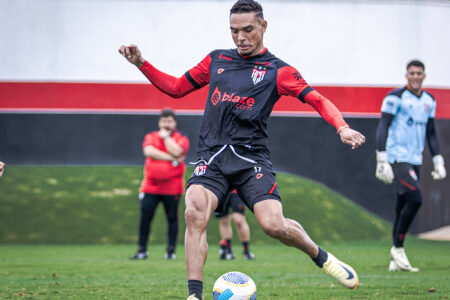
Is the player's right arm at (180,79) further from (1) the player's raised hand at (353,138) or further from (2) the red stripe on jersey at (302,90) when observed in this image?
(1) the player's raised hand at (353,138)

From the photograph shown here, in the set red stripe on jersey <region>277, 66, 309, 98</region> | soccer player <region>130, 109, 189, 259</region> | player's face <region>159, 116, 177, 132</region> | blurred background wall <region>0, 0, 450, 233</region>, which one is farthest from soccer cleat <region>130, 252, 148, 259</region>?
blurred background wall <region>0, 0, 450, 233</region>

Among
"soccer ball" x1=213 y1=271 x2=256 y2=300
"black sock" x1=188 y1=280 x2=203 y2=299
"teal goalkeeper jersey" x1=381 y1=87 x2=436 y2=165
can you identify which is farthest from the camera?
"teal goalkeeper jersey" x1=381 y1=87 x2=436 y2=165

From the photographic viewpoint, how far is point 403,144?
8086 millimetres

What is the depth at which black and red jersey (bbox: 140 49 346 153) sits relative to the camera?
185 inches

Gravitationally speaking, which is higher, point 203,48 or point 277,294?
point 203,48

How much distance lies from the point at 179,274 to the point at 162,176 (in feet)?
7.60

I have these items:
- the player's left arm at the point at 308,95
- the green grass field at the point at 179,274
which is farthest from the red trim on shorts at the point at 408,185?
the player's left arm at the point at 308,95

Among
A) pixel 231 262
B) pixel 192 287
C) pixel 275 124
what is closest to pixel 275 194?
pixel 192 287

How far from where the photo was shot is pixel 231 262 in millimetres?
9109

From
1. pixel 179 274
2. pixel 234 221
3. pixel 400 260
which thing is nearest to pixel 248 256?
pixel 234 221

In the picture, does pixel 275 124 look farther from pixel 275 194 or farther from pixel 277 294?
pixel 275 194

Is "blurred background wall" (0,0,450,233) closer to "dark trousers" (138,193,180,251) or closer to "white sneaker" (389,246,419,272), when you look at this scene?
"dark trousers" (138,193,180,251)

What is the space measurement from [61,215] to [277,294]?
844cm

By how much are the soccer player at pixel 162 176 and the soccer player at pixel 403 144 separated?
3.17 metres
